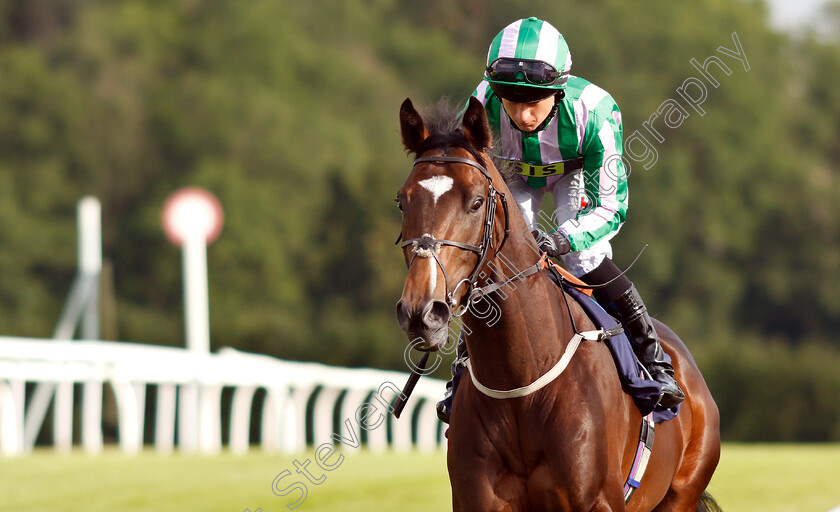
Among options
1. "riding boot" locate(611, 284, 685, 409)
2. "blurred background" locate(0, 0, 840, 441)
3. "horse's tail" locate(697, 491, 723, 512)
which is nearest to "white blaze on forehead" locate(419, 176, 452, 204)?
"riding boot" locate(611, 284, 685, 409)

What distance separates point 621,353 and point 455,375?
63cm

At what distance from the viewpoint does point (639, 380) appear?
4.32m

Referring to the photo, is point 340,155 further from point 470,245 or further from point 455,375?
point 470,245

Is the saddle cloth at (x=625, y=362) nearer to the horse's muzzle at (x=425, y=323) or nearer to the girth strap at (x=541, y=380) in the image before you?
the girth strap at (x=541, y=380)

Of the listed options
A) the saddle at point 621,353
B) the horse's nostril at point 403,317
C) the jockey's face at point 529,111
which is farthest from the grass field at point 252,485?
the horse's nostril at point 403,317

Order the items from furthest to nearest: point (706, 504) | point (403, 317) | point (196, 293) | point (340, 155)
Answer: point (340, 155)
point (196, 293)
point (706, 504)
point (403, 317)

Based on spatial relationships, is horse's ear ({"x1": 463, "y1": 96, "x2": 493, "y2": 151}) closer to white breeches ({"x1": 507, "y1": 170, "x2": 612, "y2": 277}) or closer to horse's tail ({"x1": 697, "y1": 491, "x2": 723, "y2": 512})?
white breeches ({"x1": 507, "y1": 170, "x2": 612, "y2": 277})

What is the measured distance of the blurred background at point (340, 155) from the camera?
3034 cm

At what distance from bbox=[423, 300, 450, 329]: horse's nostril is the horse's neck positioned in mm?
511

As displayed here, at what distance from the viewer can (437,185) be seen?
11.8 ft

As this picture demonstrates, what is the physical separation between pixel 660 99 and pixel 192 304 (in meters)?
28.2

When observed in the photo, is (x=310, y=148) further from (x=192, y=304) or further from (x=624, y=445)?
(x=624, y=445)

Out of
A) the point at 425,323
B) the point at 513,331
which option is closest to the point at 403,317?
the point at 425,323

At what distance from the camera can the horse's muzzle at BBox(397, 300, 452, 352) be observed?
3.32 metres
